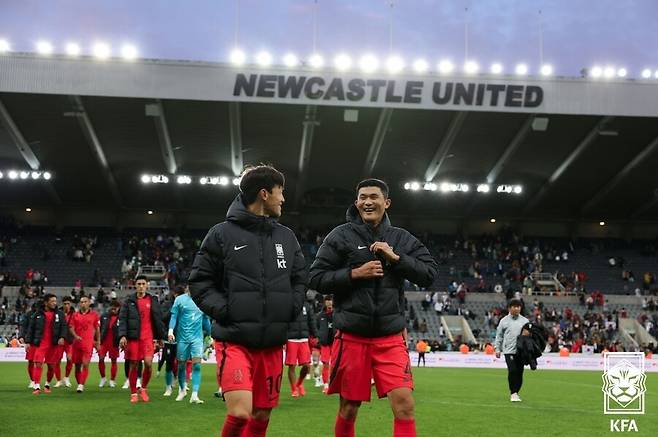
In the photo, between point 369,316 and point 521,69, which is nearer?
point 369,316

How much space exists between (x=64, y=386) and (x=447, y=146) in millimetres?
28566

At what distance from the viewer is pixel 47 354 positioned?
15031 millimetres

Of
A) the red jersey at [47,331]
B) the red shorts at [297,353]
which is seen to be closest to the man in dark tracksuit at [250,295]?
the red shorts at [297,353]

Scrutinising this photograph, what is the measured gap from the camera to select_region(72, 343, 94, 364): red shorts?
15344 millimetres

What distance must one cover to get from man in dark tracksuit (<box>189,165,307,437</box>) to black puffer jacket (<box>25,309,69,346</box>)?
10.6 meters

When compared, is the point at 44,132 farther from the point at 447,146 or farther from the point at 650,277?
the point at 650,277

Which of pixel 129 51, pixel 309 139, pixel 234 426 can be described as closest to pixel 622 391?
pixel 234 426

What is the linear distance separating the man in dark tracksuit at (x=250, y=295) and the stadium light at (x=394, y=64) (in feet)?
101

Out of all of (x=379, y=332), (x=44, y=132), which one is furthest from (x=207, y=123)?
(x=379, y=332)

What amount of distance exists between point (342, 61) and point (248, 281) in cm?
3186

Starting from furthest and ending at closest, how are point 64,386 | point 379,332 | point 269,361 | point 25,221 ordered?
point 25,221
point 64,386
point 379,332
point 269,361

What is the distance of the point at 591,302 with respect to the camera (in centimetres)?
4128

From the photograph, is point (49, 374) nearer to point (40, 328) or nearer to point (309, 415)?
point (40, 328)

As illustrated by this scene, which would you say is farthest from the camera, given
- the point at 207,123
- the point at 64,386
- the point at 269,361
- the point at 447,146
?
the point at 447,146
